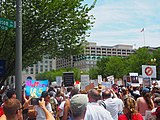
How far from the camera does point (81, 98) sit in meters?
4.11

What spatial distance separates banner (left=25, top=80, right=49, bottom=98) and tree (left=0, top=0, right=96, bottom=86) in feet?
21.0

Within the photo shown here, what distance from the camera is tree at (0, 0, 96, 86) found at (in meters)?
17.3

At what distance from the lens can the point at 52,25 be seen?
17.6 m

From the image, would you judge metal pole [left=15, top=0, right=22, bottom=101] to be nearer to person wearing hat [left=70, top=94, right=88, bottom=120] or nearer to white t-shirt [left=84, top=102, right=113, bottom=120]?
white t-shirt [left=84, top=102, right=113, bottom=120]

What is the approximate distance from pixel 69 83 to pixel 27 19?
469 centimetres

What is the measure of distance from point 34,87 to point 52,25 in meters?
7.11

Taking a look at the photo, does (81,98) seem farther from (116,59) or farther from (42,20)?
(116,59)

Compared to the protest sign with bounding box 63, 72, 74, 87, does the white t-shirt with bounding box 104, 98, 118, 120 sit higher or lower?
lower

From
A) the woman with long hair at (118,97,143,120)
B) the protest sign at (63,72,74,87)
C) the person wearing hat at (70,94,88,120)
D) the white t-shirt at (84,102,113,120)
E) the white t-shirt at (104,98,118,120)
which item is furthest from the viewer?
the protest sign at (63,72,74,87)

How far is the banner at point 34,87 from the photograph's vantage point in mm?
10812

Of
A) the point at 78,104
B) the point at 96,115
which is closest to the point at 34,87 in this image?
the point at 96,115

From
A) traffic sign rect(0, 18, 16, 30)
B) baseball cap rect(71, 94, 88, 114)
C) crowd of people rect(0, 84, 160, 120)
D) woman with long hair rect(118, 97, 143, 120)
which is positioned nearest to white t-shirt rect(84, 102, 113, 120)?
crowd of people rect(0, 84, 160, 120)

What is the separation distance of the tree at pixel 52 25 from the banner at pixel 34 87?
21.0 feet

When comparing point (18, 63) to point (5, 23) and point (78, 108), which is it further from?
point (78, 108)
